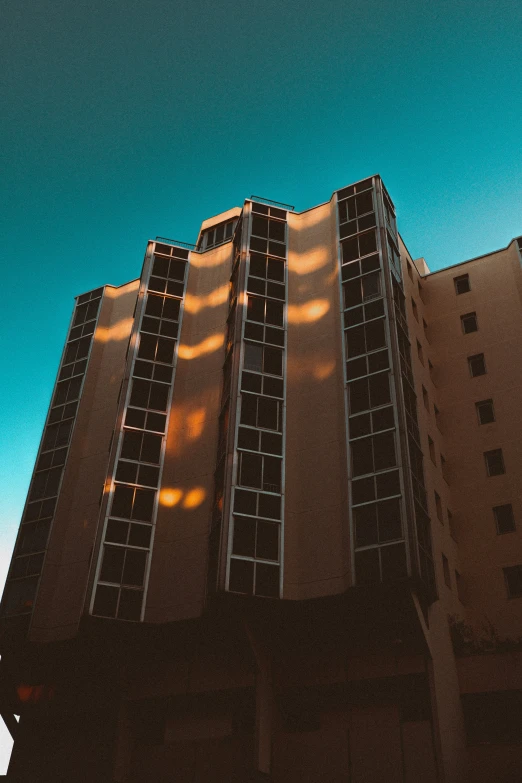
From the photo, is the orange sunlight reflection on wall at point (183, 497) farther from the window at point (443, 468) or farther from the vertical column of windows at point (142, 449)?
the window at point (443, 468)

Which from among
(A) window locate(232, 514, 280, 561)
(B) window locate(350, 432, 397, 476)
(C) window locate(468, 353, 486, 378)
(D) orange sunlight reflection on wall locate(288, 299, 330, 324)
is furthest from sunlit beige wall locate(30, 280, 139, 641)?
(C) window locate(468, 353, 486, 378)

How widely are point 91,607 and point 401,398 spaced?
17.1 meters

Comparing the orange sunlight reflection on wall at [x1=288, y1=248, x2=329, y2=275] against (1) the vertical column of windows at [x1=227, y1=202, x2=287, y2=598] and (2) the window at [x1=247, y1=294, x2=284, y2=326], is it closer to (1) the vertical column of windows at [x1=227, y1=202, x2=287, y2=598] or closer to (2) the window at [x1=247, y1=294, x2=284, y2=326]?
(1) the vertical column of windows at [x1=227, y1=202, x2=287, y2=598]

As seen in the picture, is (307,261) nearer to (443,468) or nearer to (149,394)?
(149,394)

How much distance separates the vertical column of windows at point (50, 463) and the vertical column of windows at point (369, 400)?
695 inches

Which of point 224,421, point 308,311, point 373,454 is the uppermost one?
point 308,311

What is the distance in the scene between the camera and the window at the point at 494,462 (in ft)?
129

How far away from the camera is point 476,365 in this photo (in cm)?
4394

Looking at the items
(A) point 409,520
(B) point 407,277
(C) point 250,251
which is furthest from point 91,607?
(B) point 407,277

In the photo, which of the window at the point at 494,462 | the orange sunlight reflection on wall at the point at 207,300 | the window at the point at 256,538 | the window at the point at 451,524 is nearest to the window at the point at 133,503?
the window at the point at 256,538

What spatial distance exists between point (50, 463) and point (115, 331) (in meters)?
10.7

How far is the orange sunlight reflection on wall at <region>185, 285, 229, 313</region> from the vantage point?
44.9m

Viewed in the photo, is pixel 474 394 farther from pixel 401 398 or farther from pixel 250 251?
pixel 250 251

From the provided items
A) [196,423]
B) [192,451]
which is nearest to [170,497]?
[192,451]
